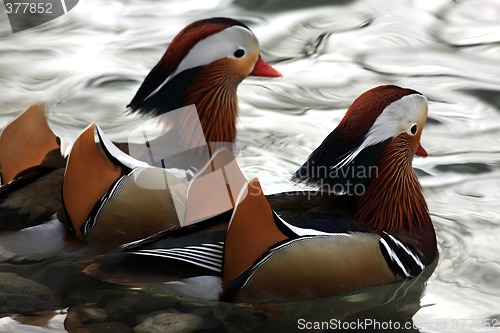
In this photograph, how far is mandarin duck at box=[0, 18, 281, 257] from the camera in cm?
449

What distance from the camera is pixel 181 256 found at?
421 cm

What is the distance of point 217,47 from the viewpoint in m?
5.11

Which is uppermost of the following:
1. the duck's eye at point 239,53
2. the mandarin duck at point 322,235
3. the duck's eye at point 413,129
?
the duck's eye at point 239,53

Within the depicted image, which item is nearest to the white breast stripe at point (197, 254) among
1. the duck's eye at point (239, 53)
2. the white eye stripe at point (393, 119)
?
the white eye stripe at point (393, 119)

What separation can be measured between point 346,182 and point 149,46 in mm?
3309

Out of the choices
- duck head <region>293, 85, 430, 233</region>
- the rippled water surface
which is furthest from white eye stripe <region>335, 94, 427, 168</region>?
the rippled water surface

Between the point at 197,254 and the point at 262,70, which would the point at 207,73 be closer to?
the point at 262,70

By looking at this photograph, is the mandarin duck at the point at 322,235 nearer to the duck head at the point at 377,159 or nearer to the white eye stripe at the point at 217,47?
the duck head at the point at 377,159

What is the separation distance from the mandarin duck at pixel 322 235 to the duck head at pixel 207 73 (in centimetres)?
85

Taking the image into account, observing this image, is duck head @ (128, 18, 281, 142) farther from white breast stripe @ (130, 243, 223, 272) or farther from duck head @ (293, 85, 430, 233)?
white breast stripe @ (130, 243, 223, 272)

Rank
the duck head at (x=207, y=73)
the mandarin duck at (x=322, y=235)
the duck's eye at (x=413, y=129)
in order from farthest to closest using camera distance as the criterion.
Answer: the duck head at (x=207, y=73) → the duck's eye at (x=413, y=129) → the mandarin duck at (x=322, y=235)

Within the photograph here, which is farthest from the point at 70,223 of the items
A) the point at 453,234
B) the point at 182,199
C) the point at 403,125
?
the point at 453,234

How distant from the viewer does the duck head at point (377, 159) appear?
4.55 metres

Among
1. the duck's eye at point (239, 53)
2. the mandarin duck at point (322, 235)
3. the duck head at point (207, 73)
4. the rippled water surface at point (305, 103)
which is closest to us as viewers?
the mandarin duck at point (322, 235)
